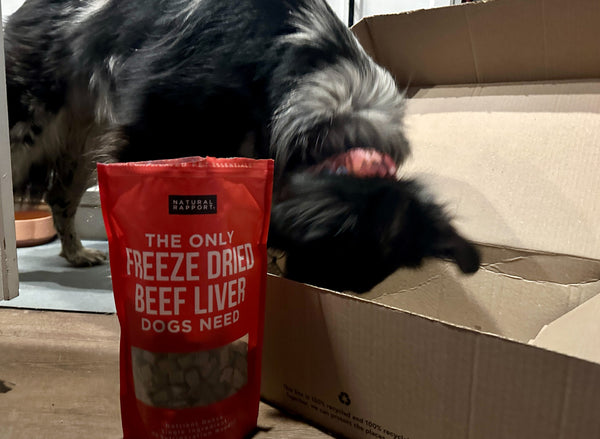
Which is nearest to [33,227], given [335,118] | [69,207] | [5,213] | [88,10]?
[69,207]

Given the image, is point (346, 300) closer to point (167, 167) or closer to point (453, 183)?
point (167, 167)

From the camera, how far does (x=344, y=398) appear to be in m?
0.75

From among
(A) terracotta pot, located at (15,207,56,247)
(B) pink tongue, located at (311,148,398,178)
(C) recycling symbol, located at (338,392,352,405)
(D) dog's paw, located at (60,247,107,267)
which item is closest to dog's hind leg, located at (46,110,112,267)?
(D) dog's paw, located at (60,247,107,267)

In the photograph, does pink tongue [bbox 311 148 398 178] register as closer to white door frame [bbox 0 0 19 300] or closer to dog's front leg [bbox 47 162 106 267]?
white door frame [bbox 0 0 19 300]

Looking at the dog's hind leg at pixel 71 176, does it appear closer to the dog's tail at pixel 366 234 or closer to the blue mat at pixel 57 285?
the blue mat at pixel 57 285

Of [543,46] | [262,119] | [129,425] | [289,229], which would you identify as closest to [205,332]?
[129,425]

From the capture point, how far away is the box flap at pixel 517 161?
3.11 ft

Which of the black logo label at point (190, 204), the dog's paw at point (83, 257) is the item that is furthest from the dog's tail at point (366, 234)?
the dog's paw at point (83, 257)

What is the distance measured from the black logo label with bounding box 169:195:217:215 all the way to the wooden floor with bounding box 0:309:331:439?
1.28ft

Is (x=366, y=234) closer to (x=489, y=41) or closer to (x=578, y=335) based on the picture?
(x=578, y=335)

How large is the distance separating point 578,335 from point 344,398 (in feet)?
1.11

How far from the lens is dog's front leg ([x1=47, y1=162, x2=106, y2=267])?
1763 mm

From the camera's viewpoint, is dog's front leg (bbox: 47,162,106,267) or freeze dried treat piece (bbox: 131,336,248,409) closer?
freeze dried treat piece (bbox: 131,336,248,409)

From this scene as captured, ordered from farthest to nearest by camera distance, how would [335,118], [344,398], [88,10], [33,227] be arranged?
[33,227] → [88,10] → [335,118] → [344,398]
